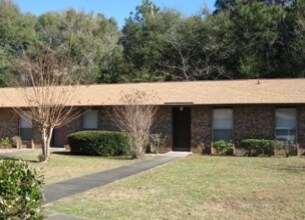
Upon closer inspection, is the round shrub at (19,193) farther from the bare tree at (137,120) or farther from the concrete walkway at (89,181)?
the bare tree at (137,120)

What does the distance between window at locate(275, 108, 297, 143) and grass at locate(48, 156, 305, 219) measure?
27.0ft

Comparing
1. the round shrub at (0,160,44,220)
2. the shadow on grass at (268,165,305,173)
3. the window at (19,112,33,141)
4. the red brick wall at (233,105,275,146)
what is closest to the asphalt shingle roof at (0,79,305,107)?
the red brick wall at (233,105,275,146)

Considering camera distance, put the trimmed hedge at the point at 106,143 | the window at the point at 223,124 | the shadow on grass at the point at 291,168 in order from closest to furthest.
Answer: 1. the shadow on grass at the point at 291,168
2. the trimmed hedge at the point at 106,143
3. the window at the point at 223,124

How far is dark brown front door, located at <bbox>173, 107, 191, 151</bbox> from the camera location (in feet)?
93.7

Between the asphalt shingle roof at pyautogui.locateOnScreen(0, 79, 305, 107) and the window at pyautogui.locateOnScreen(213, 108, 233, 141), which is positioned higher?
the asphalt shingle roof at pyautogui.locateOnScreen(0, 79, 305, 107)

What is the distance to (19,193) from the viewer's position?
6199 millimetres

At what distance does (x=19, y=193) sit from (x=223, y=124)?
864 inches

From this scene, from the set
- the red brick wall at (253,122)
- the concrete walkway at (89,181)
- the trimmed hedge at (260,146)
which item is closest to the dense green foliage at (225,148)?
the red brick wall at (253,122)

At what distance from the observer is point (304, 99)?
26.0 metres

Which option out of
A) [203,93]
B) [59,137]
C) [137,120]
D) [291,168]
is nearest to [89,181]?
[291,168]

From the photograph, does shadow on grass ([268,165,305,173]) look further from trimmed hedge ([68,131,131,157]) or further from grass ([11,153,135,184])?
trimmed hedge ([68,131,131,157])

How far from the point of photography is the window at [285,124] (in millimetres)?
26500

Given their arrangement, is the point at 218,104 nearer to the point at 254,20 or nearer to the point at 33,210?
the point at 254,20

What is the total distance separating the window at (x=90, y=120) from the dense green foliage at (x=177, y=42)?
14185 mm
